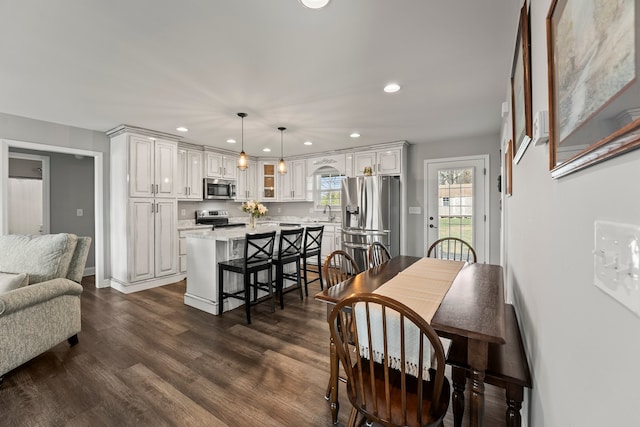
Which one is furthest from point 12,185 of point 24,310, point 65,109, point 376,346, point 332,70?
point 376,346

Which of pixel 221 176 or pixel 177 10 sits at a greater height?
pixel 177 10

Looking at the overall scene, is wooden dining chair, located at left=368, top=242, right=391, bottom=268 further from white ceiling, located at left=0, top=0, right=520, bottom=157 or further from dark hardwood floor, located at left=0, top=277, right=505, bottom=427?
white ceiling, located at left=0, top=0, right=520, bottom=157

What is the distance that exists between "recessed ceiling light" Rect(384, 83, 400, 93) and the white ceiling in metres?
0.07

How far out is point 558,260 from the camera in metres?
0.79

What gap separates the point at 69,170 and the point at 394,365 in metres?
6.11

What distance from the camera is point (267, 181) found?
253 inches

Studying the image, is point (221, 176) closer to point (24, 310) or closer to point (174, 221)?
point (174, 221)

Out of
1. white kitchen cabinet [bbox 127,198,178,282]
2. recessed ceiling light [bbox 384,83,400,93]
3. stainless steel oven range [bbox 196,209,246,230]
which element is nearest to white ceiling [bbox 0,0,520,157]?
recessed ceiling light [bbox 384,83,400,93]

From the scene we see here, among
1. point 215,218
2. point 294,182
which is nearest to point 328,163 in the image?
point 294,182

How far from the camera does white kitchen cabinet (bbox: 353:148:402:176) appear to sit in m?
4.89

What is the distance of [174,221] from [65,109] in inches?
77.0

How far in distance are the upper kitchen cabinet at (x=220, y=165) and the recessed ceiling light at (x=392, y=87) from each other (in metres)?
3.81

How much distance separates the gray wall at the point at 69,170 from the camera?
11.5ft

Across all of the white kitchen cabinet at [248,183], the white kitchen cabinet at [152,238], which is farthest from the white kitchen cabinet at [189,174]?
the white kitchen cabinet at [248,183]
